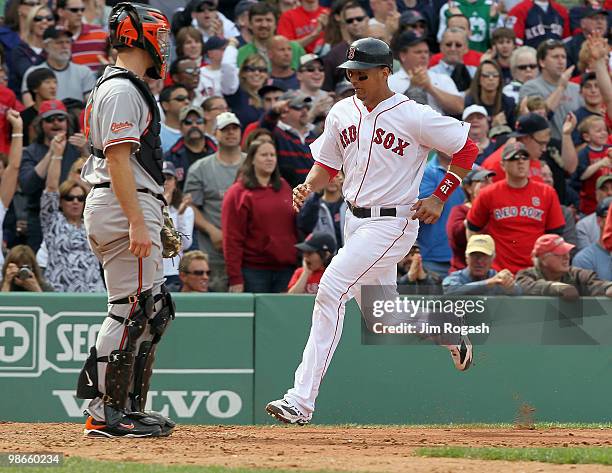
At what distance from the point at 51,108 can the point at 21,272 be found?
237 cm

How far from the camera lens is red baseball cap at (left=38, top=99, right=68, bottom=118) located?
494 inches

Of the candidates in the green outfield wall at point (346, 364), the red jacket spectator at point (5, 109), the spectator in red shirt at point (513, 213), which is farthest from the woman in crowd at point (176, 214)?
the spectator in red shirt at point (513, 213)

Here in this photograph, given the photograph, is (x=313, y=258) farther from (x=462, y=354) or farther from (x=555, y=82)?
(x=555, y=82)

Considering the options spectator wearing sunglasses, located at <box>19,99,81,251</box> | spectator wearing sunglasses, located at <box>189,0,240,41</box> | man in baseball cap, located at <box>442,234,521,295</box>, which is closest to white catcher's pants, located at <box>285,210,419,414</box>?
man in baseball cap, located at <box>442,234,521,295</box>

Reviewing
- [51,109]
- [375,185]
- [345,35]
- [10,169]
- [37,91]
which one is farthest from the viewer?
[345,35]

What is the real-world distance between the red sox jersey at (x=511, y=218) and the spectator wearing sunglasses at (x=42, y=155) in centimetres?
398

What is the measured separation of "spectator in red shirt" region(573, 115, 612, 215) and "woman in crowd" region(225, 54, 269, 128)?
3719mm

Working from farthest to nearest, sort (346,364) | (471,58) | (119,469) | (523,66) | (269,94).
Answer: (471,58) → (523,66) → (269,94) → (346,364) → (119,469)

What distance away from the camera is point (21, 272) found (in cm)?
1090

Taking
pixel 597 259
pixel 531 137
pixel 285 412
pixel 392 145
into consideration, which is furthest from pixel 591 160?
pixel 285 412

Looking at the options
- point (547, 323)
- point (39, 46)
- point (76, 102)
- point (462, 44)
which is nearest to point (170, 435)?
point (547, 323)

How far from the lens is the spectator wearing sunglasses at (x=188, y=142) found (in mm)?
13148

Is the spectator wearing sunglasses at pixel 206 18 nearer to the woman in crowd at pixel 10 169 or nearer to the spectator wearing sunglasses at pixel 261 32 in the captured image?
the spectator wearing sunglasses at pixel 261 32

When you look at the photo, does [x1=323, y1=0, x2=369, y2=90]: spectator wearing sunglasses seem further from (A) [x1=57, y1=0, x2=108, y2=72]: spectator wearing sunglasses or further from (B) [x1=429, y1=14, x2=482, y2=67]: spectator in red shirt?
(A) [x1=57, y1=0, x2=108, y2=72]: spectator wearing sunglasses
